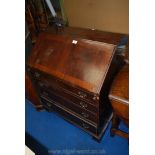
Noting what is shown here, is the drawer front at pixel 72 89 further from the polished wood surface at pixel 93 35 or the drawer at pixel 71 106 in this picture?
the polished wood surface at pixel 93 35

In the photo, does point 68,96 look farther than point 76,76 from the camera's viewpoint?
Yes

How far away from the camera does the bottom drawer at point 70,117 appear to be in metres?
1.72

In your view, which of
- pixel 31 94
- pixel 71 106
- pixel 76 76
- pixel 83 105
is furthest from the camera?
pixel 31 94

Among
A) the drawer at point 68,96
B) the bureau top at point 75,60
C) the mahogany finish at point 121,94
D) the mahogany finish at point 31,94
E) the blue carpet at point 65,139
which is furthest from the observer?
the mahogany finish at point 31,94

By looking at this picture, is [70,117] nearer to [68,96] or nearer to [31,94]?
[68,96]

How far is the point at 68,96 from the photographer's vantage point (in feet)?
5.37

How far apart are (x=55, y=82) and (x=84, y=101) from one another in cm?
29

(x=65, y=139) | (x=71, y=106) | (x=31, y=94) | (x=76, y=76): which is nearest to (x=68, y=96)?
(x=71, y=106)

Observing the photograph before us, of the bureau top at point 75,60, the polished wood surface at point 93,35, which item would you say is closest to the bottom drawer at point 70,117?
the bureau top at point 75,60

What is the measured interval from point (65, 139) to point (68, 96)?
1.57 ft

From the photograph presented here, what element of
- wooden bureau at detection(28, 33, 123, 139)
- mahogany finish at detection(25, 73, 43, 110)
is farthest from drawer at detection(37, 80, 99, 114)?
mahogany finish at detection(25, 73, 43, 110)
